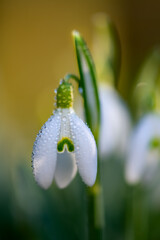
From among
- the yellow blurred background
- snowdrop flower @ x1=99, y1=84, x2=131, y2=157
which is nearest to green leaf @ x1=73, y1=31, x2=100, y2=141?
snowdrop flower @ x1=99, y1=84, x2=131, y2=157

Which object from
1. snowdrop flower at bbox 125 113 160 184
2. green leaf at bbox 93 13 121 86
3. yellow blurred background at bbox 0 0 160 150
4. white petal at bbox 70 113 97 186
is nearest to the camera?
white petal at bbox 70 113 97 186

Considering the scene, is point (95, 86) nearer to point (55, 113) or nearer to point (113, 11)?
point (55, 113)

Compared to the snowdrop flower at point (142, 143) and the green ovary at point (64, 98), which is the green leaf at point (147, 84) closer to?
the snowdrop flower at point (142, 143)

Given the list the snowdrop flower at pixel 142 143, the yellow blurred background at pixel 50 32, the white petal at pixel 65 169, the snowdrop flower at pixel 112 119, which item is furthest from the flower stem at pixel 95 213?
the yellow blurred background at pixel 50 32

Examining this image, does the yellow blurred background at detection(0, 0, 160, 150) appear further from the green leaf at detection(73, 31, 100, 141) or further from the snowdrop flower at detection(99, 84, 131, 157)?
the green leaf at detection(73, 31, 100, 141)

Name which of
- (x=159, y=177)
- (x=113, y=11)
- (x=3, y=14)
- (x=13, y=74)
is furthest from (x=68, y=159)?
(x=113, y=11)

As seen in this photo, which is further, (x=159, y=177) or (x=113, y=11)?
(x=113, y=11)

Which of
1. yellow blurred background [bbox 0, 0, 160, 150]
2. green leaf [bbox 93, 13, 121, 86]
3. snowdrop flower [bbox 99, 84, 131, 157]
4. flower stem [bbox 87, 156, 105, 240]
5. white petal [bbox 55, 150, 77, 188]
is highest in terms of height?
yellow blurred background [bbox 0, 0, 160, 150]

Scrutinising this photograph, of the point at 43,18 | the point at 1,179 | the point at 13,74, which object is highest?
the point at 43,18

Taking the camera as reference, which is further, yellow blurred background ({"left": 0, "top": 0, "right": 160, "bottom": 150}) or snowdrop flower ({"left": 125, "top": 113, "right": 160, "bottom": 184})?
yellow blurred background ({"left": 0, "top": 0, "right": 160, "bottom": 150})
